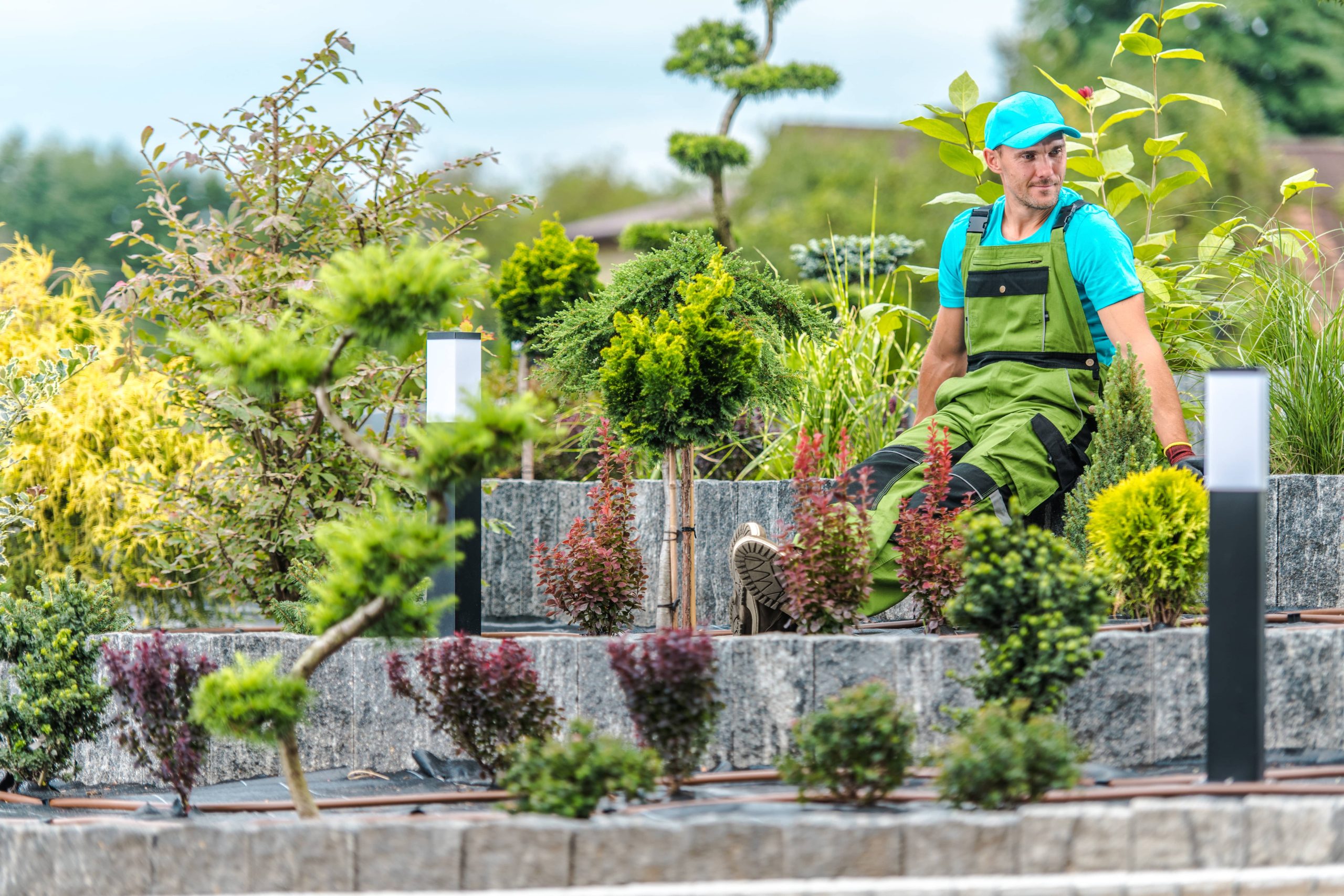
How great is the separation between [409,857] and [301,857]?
270 millimetres

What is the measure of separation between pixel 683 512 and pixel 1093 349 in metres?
1.75

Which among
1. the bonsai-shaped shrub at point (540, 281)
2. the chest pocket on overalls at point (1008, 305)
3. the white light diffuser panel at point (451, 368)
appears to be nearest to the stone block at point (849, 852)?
the white light diffuser panel at point (451, 368)

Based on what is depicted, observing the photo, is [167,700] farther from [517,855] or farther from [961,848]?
[961,848]

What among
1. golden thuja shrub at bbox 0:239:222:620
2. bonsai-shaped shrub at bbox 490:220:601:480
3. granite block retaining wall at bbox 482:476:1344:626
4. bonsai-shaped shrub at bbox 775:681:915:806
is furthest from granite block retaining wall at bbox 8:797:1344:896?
bonsai-shaped shrub at bbox 490:220:601:480

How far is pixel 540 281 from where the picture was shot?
6629 millimetres

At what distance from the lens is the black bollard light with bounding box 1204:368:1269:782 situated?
312cm

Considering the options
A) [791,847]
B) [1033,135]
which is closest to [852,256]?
[1033,135]

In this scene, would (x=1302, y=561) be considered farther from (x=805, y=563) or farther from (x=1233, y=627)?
(x=805, y=563)

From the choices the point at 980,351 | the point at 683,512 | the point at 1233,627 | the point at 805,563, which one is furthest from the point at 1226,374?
the point at 683,512

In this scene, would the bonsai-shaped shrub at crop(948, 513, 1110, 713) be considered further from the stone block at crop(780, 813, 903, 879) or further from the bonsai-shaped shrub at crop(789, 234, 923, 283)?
the bonsai-shaped shrub at crop(789, 234, 923, 283)

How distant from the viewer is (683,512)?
179 inches

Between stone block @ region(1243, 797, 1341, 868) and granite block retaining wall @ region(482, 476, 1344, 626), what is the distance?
2.36 metres

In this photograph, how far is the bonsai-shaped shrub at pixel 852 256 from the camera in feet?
24.9

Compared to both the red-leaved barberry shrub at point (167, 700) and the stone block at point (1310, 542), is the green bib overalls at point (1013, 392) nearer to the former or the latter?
the stone block at point (1310, 542)
